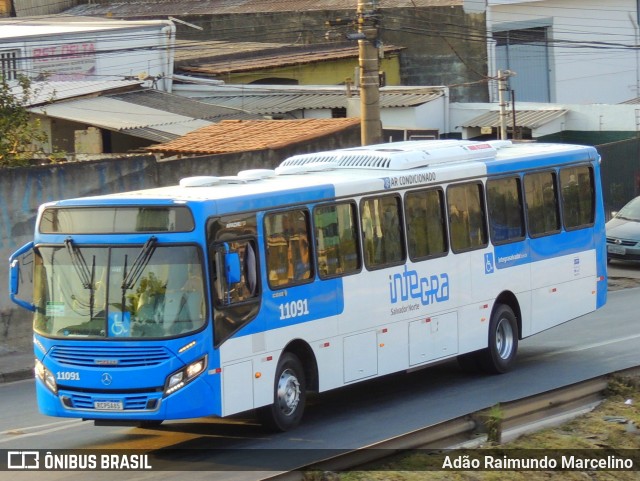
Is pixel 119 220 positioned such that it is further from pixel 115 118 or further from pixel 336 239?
pixel 115 118

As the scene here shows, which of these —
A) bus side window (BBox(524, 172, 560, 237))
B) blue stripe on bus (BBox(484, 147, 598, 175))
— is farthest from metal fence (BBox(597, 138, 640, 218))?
bus side window (BBox(524, 172, 560, 237))

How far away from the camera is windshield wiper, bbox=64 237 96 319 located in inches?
435

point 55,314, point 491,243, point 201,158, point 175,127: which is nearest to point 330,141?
point 201,158

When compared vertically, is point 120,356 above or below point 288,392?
above

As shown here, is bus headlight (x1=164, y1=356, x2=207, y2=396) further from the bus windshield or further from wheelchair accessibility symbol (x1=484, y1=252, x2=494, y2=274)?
wheelchair accessibility symbol (x1=484, y1=252, x2=494, y2=274)

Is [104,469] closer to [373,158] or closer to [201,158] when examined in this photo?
[373,158]

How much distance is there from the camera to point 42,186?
18.8 meters

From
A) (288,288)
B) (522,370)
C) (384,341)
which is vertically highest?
(288,288)

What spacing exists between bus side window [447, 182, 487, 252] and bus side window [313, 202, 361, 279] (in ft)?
6.21

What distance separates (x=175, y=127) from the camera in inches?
1125

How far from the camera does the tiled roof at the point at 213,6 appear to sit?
144 feet

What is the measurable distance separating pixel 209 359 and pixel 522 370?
607cm

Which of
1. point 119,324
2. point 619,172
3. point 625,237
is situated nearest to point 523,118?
point 619,172

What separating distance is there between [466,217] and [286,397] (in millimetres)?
3939
